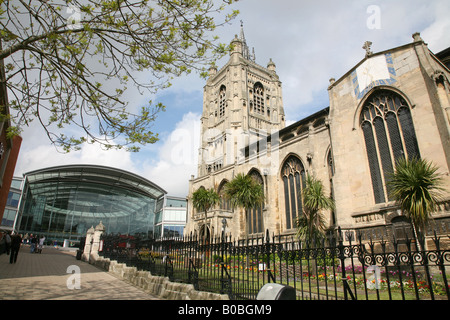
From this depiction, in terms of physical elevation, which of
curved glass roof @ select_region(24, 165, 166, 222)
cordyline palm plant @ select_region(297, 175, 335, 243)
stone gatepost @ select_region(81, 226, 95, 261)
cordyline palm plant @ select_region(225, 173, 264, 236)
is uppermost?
curved glass roof @ select_region(24, 165, 166, 222)

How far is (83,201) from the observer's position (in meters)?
55.8

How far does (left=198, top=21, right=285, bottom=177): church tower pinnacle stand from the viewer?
155ft

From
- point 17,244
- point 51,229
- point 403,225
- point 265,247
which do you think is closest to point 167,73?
point 265,247

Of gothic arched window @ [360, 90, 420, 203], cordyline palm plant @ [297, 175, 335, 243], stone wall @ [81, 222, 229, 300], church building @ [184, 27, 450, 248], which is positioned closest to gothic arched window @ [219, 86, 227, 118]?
church building @ [184, 27, 450, 248]

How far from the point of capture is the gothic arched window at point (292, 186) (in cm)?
2631

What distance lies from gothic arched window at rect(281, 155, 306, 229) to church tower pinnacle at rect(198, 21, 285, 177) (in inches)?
675

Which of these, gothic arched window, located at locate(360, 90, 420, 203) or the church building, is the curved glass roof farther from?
gothic arched window, located at locate(360, 90, 420, 203)

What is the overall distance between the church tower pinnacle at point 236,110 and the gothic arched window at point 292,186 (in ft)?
56.3

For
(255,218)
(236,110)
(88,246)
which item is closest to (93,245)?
(88,246)

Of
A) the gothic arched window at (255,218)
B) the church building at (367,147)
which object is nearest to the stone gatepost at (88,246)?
the church building at (367,147)

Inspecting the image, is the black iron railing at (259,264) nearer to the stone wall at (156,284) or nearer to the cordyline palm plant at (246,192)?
the stone wall at (156,284)

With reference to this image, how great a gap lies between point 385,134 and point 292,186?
11.0 metres

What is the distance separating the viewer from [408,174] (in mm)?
12438
